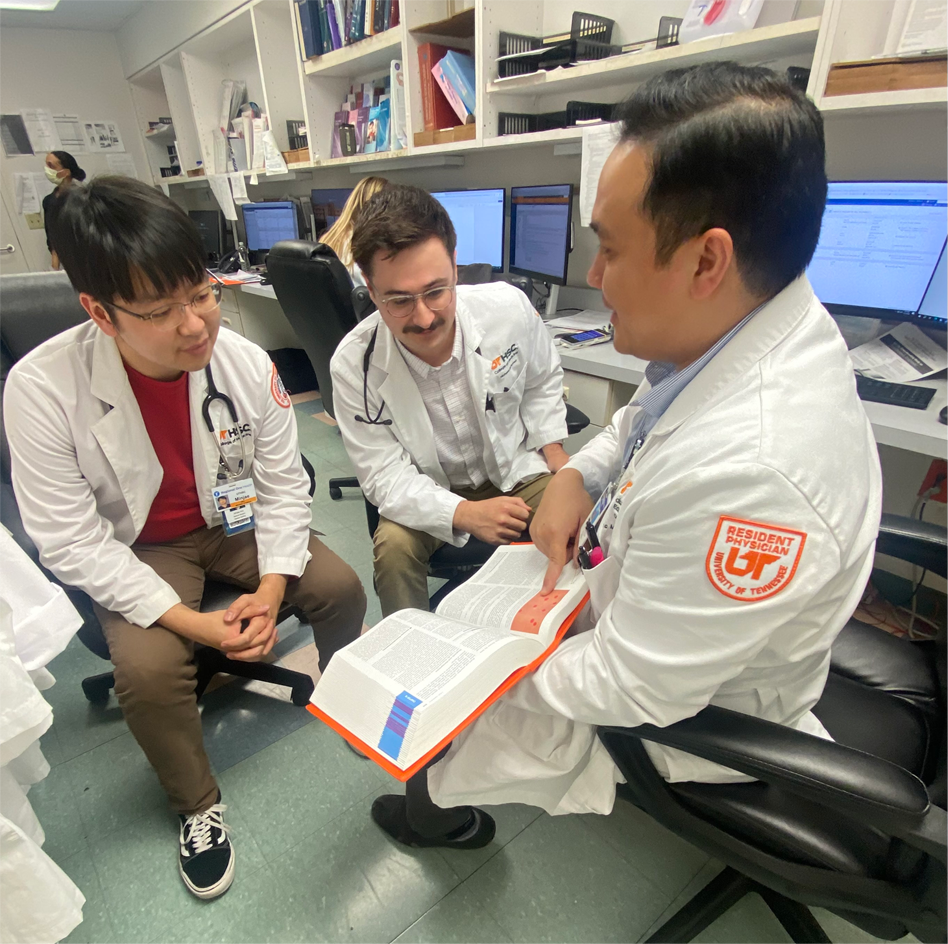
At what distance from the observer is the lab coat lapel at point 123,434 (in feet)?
3.39

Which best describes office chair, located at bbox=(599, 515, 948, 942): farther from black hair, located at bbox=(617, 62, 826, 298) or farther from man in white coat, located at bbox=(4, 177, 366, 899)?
man in white coat, located at bbox=(4, 177, 366, 899)

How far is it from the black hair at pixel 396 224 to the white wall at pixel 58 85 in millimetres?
5353

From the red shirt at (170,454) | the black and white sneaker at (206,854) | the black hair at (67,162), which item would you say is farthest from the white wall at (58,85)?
the black and white sneaker at (206,854)

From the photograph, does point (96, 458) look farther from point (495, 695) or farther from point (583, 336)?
point (583, 336)

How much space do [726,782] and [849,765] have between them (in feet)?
0.62

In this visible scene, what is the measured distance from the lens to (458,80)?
6.75 ft

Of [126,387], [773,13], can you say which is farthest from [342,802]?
[773,13]

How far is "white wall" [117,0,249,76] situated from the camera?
10.9 feet

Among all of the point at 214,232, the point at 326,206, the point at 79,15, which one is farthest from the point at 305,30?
the point at 79,15

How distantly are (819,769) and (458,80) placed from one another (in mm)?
2381

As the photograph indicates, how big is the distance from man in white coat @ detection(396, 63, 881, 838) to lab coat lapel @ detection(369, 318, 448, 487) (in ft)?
2.29

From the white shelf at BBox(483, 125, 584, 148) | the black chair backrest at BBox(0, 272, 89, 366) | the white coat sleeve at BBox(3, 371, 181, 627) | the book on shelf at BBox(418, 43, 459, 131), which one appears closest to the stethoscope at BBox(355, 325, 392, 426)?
the white coat sleeve at BBox(3, 371, 181, 627)

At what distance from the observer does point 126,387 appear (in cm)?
105

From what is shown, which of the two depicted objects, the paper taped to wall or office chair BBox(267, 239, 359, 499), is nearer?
the paper taped to wall
